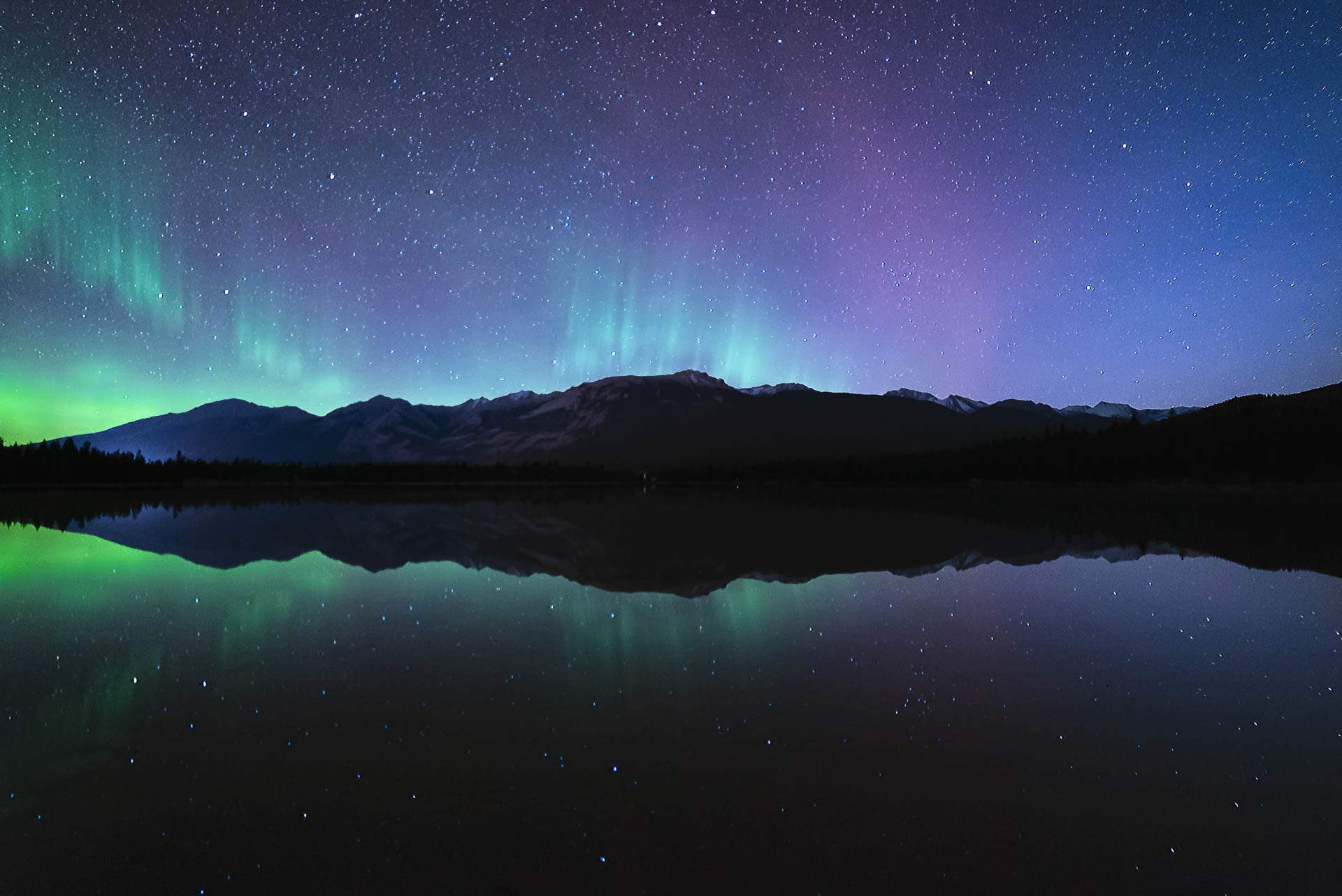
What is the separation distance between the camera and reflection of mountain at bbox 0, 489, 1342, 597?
19.2m

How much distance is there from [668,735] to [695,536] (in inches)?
834

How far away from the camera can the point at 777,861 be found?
4590 mm

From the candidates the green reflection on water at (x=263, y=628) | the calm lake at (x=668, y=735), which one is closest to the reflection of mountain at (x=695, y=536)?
the green reflection on water at (x=263, y=628)

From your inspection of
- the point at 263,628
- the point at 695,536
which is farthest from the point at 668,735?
the point at 695,536

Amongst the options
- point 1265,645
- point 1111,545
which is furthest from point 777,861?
point 1111,545

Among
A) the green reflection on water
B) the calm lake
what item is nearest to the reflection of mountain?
the green reflection on water

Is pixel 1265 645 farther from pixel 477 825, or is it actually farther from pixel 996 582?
pixel 477 825

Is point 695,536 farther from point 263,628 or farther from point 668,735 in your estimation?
point 668,735

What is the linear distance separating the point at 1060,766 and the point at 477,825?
538 cm

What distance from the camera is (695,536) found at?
27938mm

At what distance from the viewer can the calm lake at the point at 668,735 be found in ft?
15.2

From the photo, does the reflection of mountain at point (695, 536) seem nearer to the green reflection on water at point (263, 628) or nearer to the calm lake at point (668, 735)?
the green reflection on water at point (263, 628)

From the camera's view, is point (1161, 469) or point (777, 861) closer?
point (777, 861)

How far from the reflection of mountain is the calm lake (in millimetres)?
3103
